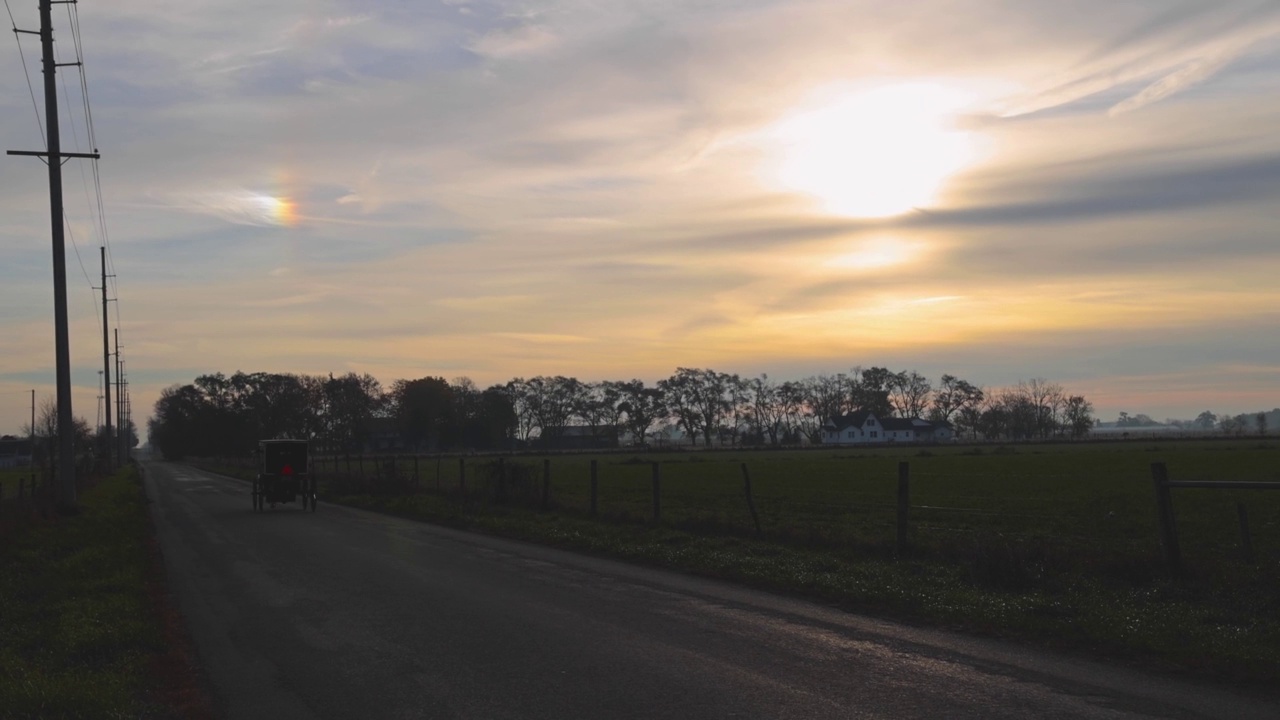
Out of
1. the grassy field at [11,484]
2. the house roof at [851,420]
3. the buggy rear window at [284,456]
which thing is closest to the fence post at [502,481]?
the buggy rear window at [284,456]

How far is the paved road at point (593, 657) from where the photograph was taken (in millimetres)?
7395

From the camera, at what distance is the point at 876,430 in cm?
18088

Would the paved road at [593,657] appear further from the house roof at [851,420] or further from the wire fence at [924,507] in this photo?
the house roof at [851,420]

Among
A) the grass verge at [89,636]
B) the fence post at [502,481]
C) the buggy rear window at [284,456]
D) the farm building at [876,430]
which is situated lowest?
the farm building at [876,430]

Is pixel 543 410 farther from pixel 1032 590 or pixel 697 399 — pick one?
pixel 1032 590

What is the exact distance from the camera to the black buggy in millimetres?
30797

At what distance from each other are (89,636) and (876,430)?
583 ft

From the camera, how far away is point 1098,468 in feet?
182

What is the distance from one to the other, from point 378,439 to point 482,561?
450 ft

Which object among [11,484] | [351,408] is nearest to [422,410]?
[351,408]

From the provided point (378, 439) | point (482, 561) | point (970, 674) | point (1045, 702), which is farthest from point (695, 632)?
point (378, 439)

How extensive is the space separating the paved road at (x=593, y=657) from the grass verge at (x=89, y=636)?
1.32 feet

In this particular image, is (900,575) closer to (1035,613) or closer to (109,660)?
(1035,613)

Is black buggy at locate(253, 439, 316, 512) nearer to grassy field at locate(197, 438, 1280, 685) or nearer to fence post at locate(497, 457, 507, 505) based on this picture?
grassy field at locate(197, 438, 1280, 685)
